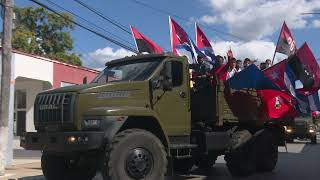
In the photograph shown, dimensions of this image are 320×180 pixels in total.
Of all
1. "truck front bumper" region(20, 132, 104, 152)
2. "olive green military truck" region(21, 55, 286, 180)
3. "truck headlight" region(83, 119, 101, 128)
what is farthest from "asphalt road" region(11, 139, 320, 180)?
"truck headlight" region(83, 119, 101, 128)

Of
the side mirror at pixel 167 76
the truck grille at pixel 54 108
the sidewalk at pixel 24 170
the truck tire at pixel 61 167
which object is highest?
the side mirror at pixel 167 76

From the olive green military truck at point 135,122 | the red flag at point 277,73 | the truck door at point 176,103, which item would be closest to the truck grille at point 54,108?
the olive green military truck at point 135,122

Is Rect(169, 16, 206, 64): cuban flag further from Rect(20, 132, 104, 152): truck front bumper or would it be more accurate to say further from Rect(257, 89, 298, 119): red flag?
Rect(20, 132, 104, 152): truck front bumper

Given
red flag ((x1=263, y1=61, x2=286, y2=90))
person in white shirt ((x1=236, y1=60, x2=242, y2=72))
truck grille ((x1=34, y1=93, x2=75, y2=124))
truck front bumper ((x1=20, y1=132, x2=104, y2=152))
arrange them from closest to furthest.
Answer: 1. truck front bumper ((x1=20, y1=132, x2=104, y2=152))
2. truck grille ((x1=34, y1=93, x2=75, y2=124))
3. person in white shirt ((x1=236, y1=60, x2=242, y2=72))
4. red flag ((x1=263, y1=61, x2=286, y2=90))

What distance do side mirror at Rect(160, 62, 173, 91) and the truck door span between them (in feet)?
0.38

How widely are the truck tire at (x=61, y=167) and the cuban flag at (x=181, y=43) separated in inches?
176

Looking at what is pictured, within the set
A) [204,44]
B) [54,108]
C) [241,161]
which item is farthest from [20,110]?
[54,108]

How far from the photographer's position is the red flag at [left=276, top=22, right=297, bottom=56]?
16812 mm

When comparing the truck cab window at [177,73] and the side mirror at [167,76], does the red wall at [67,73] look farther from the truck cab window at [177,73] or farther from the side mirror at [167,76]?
the side mirror at [167,76]

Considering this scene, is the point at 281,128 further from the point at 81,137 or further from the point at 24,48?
the point at 24,48

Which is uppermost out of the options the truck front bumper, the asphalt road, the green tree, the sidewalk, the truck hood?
the green tree

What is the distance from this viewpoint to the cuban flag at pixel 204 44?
52.2 ft

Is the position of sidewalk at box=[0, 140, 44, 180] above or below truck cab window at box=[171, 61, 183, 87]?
below

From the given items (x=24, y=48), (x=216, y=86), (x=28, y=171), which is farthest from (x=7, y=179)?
(x=24, y=48)
